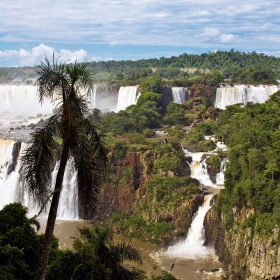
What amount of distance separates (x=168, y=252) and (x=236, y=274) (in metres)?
4.28

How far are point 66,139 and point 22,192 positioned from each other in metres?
23.9

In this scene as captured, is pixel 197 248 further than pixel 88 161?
Yes

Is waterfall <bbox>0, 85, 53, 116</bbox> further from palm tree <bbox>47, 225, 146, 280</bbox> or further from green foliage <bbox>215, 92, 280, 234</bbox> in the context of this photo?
palm tree <bbox>47, 225, 146, 280</bbox>

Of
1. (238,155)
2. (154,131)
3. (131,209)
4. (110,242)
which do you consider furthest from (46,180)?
(154,131)

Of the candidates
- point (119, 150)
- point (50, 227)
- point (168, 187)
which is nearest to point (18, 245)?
point (50, 227)

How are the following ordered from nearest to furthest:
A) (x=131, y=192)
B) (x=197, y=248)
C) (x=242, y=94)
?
(x=197, y=248) < (x=131, y=192) < (x=242, y=94)

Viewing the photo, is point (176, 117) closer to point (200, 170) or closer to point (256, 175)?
point (200, 170)

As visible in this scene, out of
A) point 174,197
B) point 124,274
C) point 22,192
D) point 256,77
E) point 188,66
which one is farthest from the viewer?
point 188,66

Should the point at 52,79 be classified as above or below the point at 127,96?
below

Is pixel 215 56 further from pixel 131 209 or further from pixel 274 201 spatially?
pixel 274 201

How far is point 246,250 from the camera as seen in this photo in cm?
2072

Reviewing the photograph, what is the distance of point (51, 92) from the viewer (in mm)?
7332

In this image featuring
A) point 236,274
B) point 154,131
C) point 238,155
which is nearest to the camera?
point 236,274

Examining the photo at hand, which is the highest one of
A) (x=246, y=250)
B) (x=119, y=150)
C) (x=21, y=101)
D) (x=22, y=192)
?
(x=21, y=101)
